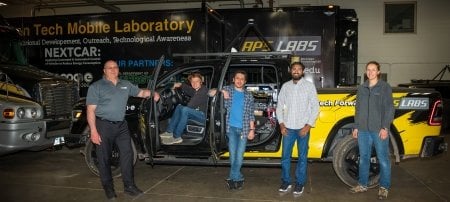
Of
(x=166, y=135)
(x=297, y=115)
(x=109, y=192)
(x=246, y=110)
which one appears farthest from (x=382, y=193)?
(x=109, y=192)

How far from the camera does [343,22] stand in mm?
10125

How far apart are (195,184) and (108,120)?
1627 millimetres

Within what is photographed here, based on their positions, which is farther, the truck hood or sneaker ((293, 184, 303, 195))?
the truck hood

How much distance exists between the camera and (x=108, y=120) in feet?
16.4

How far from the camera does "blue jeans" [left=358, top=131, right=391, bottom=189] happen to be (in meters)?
4.89

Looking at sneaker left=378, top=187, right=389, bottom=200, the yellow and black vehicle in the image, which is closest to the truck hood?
the yellow and black vehicle

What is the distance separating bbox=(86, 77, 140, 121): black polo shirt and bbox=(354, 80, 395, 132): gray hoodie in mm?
2993

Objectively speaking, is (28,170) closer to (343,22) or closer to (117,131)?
(117,131)

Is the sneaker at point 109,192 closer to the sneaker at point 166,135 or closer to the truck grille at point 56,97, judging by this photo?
the sneaker at point 166,135

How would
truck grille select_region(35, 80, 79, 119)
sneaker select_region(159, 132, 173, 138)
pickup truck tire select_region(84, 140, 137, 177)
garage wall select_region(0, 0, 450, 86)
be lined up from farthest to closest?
garage wall select_region(0, 0, 450, 86) → truck grille select_region(35, 80, 79, 119) → sneaker select_region(159, 132, 173, 138) → pickup truck tire select_region(84, 140, 137, 177)

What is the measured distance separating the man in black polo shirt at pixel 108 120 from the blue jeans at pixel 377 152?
2.97 metres

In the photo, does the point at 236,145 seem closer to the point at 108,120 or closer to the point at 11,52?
the point at 108,120

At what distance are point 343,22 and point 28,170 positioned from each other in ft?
25.8

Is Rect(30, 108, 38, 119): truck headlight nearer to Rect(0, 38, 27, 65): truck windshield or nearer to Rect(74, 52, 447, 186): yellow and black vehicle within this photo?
Rect(74, 52, 447, 186): yellow and black vehicle
